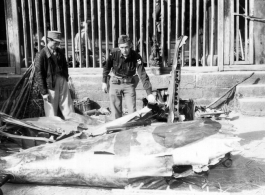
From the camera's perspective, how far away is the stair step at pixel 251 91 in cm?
778

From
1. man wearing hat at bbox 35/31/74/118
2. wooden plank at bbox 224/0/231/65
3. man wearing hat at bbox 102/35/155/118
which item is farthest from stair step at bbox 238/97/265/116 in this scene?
man wearing hat at bbox 35/31/74/118

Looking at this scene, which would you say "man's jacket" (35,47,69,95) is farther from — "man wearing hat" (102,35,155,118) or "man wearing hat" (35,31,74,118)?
"man wearing hat" (102,35,155,118)

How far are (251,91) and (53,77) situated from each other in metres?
4.59

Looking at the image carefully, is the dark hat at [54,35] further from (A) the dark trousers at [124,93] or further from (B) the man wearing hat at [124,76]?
(A) the dark trousers at [124,93]

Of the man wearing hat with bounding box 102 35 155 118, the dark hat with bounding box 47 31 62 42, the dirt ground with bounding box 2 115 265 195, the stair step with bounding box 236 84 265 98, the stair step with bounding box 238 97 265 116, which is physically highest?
the dark hat with bounding box 47 31 62 42

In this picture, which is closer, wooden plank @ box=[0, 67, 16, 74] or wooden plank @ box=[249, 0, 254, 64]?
wooden plank @ box=[249, 0, 254, 64]

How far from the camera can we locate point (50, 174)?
12.3 feet

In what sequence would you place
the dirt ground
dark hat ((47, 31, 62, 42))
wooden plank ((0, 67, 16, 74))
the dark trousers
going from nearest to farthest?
the dirt ground < dark hat ((47, 31, 62, 42)) < the dark trousers < wooden plank ((0, 67, 16, 74))

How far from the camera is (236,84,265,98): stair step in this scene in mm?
7777

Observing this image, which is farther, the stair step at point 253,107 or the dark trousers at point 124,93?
the stair step at point 253,107

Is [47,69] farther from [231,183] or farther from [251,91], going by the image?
[251,91]

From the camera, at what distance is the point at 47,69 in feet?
19.3

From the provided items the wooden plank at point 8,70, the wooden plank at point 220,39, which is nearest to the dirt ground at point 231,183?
the wooden plank at point 220,39

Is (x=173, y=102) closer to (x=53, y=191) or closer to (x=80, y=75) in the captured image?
(x=53, y=191)
